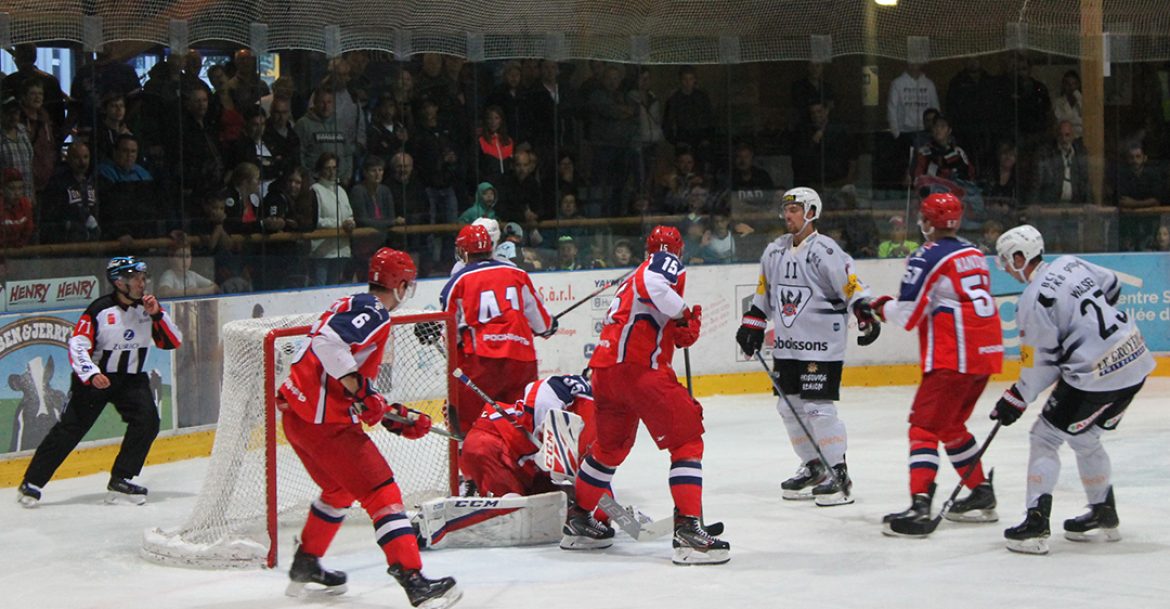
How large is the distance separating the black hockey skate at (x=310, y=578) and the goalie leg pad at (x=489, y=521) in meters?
0.69

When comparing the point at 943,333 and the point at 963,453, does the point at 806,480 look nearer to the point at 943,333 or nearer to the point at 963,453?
the point at 963,453

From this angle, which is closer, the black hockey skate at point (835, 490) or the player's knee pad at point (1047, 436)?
the player's knee pad at point (1047, 436)

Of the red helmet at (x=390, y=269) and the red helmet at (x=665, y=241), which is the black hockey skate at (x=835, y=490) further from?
the red helmet at (x=390, y=269)

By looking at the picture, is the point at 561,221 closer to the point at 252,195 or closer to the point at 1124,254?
the point at 252,195

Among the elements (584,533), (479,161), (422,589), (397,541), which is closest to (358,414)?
(397,541)

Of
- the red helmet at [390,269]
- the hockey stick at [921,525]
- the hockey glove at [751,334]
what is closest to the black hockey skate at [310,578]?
the red helmet at [390,269]

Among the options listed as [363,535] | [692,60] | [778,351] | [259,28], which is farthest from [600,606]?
[692,60]

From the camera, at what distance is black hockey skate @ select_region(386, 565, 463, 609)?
4.77 m

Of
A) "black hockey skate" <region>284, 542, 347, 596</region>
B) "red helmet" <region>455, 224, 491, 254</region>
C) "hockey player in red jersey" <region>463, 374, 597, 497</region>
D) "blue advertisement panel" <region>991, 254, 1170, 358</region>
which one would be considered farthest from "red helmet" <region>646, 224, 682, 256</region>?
"blue advertisement panel" <region>991, 254, 1170, 358</region>

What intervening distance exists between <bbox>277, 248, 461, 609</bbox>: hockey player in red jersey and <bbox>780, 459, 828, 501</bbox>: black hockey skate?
2.34 metres

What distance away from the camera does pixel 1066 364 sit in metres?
5.49

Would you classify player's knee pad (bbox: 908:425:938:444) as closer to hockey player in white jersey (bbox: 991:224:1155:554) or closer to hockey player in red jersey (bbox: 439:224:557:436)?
hockey player in white jersey (bbox: 991:224:1155:554)

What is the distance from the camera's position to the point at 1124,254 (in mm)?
10719

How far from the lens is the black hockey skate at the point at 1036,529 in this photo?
5480mm
